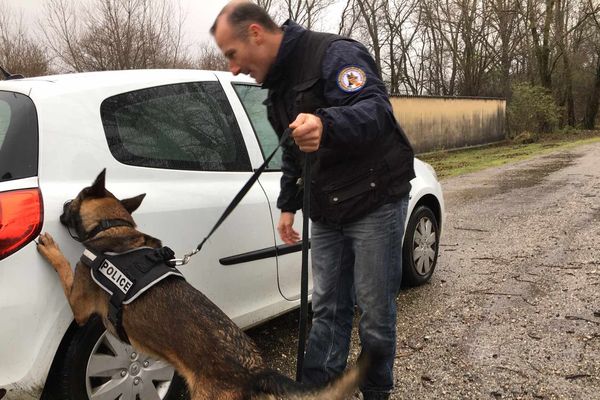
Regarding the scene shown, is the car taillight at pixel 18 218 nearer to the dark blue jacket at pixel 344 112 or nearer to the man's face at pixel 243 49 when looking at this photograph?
the man's face at pixel 243 49

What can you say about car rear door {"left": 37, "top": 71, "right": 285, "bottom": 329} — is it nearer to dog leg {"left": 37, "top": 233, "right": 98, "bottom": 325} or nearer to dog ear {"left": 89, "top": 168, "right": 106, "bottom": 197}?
dog ear {"left": 89, "top": 168, "right": 106, "bottom": 197}

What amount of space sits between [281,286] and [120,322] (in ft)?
4.09

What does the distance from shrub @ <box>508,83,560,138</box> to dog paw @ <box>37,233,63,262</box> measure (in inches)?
978

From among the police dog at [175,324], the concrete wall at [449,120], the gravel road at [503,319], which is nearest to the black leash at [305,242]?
the police dog at [175,324]

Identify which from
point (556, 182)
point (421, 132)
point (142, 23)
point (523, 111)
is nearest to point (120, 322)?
point (556, 182)

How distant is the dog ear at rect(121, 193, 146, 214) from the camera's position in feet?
7.64

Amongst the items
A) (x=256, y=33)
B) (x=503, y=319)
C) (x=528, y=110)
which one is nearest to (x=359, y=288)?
(x=256, y=33)

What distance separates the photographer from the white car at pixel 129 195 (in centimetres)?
204

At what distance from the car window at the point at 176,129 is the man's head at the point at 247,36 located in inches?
27.3

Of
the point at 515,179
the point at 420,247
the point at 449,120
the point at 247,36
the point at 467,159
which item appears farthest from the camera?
the point at 449,120

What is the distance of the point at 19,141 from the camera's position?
7.03 ft

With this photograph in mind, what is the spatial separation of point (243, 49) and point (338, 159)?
1.99 ft

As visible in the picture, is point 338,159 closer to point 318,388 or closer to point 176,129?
point 318,388

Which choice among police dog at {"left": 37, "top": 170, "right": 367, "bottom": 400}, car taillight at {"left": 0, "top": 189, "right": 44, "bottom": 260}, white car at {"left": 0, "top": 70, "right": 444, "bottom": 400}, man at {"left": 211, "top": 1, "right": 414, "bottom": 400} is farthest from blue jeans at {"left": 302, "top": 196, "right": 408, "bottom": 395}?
car taillight at {"left": 0, "top": 189, "right": 44, "bottom": 260}
